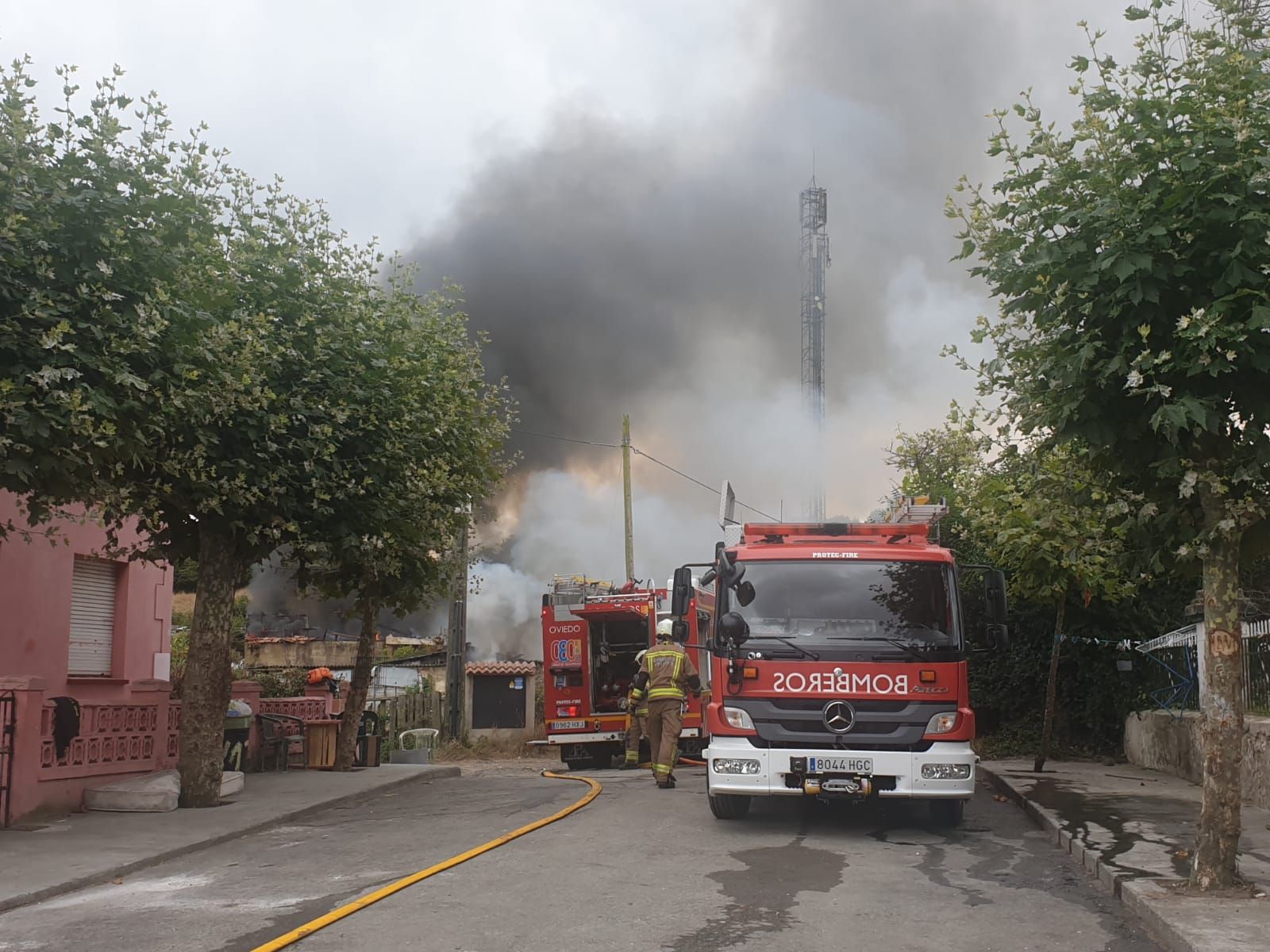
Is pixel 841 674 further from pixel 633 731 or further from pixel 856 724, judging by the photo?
pixel 633 731

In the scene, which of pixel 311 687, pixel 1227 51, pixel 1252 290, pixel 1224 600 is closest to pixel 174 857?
pixel 1224 600

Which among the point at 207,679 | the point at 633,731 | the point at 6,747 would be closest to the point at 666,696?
the point at 207,679

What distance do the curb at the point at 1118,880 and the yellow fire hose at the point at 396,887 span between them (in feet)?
14.8

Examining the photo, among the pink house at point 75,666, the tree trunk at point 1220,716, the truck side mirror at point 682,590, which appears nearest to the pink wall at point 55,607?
the pink house at point 75,666

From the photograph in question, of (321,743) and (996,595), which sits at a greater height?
(996,595)

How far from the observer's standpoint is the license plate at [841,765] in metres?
10.5

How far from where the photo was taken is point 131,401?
34.7 ft

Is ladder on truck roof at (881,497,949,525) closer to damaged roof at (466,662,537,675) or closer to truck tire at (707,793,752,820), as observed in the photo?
truck tire at (707,793,752,820)

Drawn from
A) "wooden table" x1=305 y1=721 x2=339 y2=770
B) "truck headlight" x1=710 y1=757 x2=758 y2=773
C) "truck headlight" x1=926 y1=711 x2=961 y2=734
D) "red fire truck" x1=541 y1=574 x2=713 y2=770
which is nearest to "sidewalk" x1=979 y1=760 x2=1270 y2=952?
"truck headlight" x1=926 y1=711 x2=961 y2=734

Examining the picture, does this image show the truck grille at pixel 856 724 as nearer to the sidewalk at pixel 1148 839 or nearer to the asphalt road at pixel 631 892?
the asphalt road at pixel 631 892

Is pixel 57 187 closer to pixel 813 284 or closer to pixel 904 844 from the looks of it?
pixel 904 844

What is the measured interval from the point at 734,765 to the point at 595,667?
11.0 m

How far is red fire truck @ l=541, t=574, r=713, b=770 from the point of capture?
2109 centimetres

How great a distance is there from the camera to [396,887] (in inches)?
322
